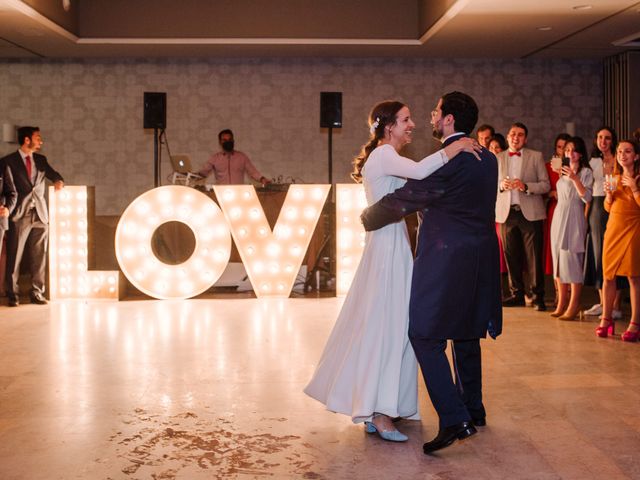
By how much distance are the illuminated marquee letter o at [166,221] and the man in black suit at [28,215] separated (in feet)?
2.63

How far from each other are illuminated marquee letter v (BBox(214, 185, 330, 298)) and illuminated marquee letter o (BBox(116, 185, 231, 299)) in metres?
0.20

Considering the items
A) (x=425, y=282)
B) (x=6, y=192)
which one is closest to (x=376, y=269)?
(x=425, y=282)

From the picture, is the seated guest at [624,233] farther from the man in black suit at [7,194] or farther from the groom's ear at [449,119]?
the man in black suit at [7,194]

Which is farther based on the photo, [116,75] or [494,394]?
[116,75]

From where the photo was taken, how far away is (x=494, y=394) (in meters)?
4.84

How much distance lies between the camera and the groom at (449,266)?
12.0 ft

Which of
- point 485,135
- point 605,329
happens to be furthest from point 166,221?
point 605,329

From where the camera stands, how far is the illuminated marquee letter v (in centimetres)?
863

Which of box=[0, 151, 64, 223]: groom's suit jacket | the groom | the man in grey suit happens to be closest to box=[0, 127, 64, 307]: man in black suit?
box=[0, 151, 64, 223]: groom's suit jacket

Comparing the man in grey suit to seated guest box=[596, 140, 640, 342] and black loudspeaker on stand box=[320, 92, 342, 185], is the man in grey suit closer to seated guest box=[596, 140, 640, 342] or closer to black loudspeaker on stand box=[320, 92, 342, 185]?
seated guest box=[596, 140, 640, 342]

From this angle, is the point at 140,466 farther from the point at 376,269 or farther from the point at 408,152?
the point at 408,152

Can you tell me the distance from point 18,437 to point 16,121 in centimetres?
976

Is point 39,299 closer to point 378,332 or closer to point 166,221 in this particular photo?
point 166,221

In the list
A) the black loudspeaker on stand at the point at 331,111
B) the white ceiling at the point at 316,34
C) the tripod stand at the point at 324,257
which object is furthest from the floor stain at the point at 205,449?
the white ceiling at the point at 316,34
